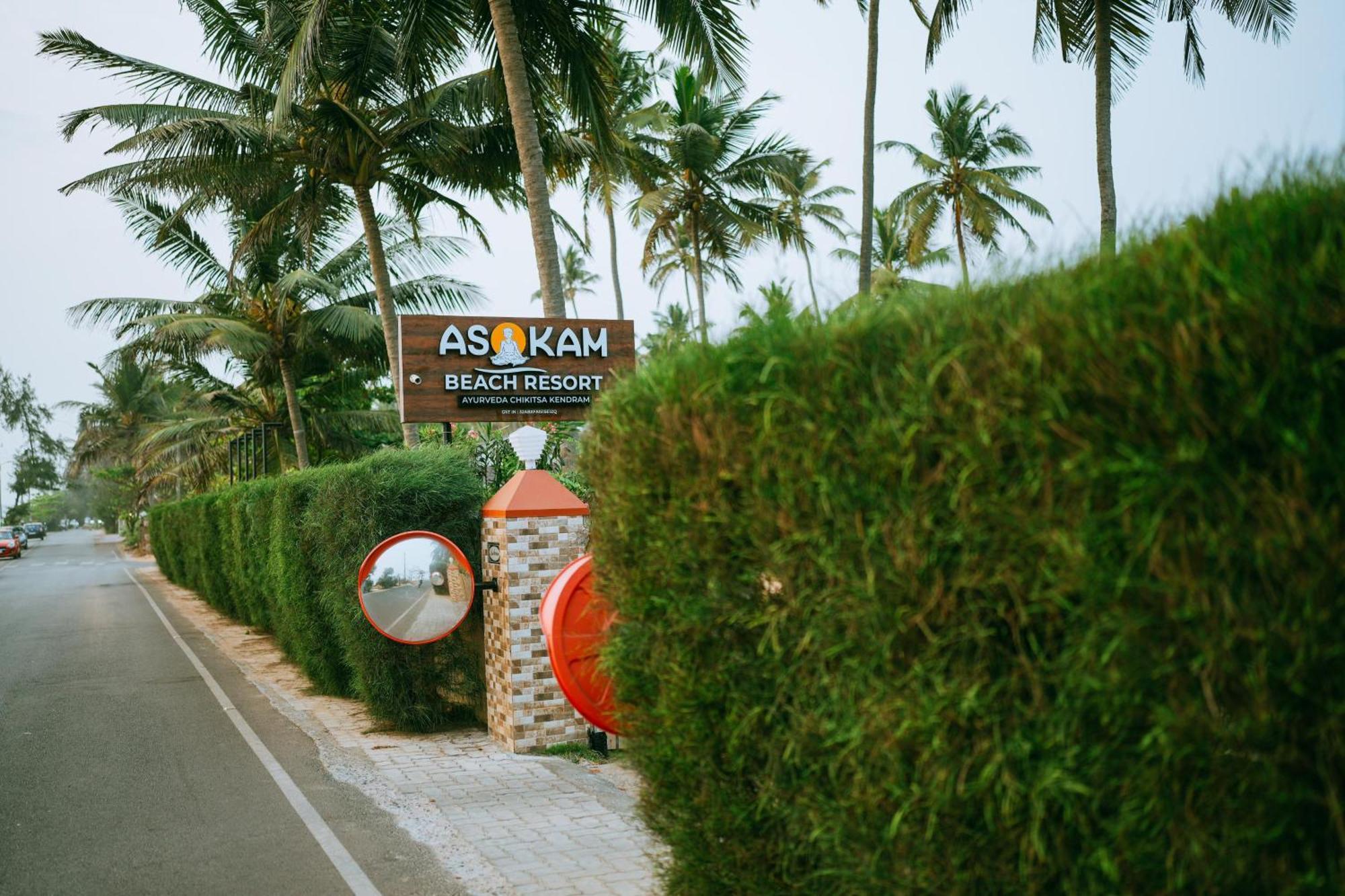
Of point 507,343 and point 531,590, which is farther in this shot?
point 507,343

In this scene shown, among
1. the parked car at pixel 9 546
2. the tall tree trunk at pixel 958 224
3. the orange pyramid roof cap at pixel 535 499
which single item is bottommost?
the parked car at pixel 9 546

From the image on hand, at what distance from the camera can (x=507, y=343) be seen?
36.2 feet

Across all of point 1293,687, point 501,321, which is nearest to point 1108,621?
point 1293,687

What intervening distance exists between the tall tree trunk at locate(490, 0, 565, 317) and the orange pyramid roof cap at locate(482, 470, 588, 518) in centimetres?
446

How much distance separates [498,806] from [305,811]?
4.02 feet

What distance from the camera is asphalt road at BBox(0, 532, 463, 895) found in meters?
5.36

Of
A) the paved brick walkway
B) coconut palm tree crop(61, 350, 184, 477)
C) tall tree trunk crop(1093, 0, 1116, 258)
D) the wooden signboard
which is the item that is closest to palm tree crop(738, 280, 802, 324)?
the paved brick walkway

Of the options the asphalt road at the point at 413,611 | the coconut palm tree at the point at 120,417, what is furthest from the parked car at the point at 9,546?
the asphalt road at the point at 413,611

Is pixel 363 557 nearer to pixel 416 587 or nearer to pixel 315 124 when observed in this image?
pixel 416 587

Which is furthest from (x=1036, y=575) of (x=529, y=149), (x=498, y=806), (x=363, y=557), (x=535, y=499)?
(x=529, y=149)

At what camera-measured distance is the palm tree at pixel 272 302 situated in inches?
870

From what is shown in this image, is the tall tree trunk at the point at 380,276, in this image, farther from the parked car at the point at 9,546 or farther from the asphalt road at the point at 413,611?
the parked car at the point at 9,546

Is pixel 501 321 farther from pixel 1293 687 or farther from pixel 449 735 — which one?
pixel 1293 687

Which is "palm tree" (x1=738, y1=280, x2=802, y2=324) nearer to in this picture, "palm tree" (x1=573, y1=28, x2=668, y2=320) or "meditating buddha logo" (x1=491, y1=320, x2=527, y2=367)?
"meditating buddha logo" (x1=491, y1=320, x2=527, y2=367)
